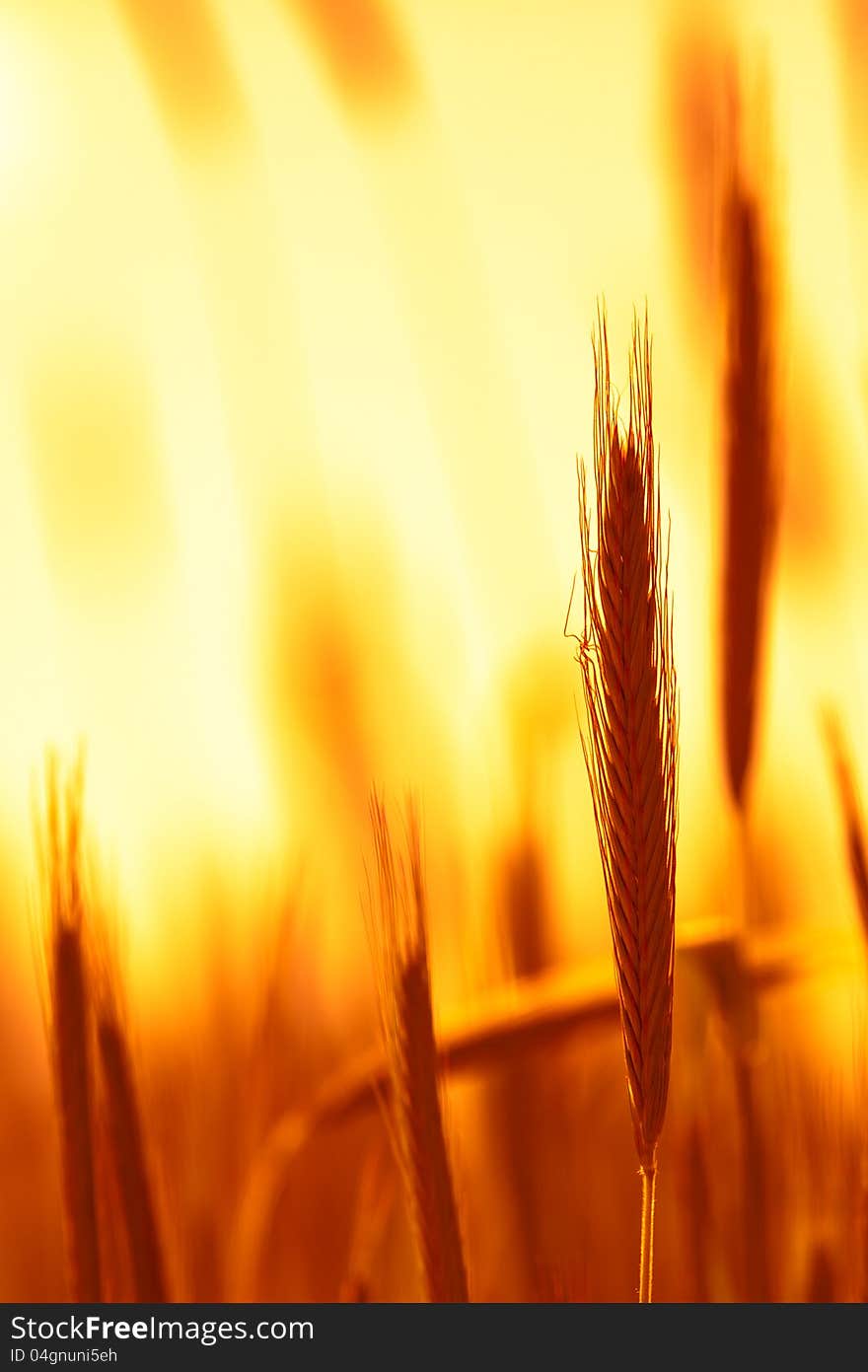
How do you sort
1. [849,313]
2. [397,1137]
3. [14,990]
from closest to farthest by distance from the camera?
1. [397,1137]
2. [849,313]
3. [14,990]

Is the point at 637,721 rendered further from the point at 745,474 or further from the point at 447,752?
the point at 447,752

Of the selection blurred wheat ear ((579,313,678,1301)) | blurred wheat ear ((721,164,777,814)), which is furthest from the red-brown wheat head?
blurred wheat ear ((721,164,777,814))

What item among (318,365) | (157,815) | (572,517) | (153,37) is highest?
(153,37)

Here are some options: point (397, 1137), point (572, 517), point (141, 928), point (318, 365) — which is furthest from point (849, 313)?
point (141, 928)

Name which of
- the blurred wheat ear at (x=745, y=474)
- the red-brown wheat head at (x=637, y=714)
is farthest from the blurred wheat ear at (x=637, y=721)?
the blurred wheat ear at (x=745, y=474)

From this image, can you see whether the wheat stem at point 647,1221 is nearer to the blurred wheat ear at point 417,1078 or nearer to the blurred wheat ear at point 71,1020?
the blurred wheat ear at point 417,1078

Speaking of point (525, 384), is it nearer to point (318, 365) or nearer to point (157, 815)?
point (318, 365)

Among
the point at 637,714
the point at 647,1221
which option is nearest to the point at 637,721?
the point at 637,714
